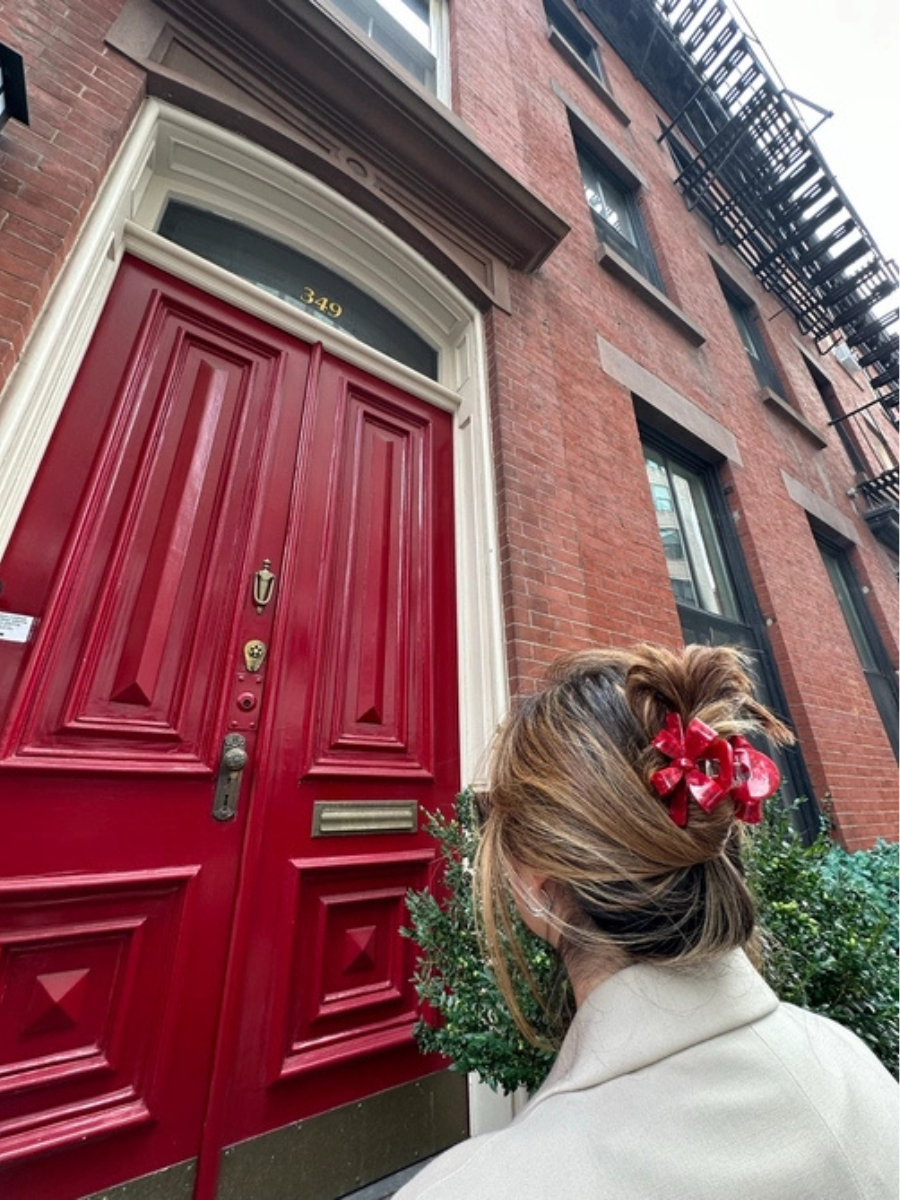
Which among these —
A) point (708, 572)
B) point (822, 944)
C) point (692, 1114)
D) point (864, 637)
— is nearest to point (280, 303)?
point (692, 1114)

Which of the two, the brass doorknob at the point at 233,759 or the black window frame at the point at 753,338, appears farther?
the black window frame at the point at 753,338

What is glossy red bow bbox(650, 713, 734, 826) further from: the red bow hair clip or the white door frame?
the white door frame

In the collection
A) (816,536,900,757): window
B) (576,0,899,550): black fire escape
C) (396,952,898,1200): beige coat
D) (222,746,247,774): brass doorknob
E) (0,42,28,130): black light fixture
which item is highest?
(576,0,899,550): black fire escape

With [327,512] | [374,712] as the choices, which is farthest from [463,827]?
[327,512]

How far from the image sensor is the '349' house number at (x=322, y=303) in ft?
8.95

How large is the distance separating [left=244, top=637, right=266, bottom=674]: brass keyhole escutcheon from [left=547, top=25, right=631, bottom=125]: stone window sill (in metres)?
8.15

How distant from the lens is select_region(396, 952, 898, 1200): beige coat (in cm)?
53

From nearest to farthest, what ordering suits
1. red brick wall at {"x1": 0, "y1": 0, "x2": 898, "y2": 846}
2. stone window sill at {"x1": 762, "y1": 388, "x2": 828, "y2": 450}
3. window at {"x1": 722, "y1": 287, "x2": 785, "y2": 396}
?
red brick wall at {"x1": 0, "y1": 0, "x2": 898, "y2": 846} < stone window sill at {"x1": 762, "y1": 388, "x2": 828, "y2": 450} < window at {"x1": 722, "y1": 287, "x2": 785, "y2": 396}

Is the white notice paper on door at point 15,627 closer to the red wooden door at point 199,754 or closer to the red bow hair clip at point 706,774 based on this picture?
the red wooden door at point 199,754

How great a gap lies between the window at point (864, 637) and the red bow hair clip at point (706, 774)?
590cm

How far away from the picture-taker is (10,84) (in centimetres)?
168

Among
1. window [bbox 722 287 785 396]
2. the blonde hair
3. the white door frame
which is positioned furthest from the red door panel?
window [bbox 722 287 785 396]

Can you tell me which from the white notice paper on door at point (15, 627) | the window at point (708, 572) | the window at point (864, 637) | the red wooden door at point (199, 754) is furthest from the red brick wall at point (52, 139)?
the window at point (864, 637)

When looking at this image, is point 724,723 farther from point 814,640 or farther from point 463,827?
point 814,640
